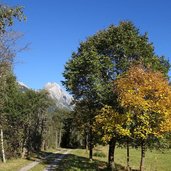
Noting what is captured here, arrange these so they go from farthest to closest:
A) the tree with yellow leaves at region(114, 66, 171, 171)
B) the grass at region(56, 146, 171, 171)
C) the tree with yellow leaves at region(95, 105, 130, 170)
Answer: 1. the grass at region(56, 146, 171, 171)
2. the tree with yellow leaves at region(95, 105, 130, 170)
3. the tree with yellow leaves at region(114, 66, 171, 171)

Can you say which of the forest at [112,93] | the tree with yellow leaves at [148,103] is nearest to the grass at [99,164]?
the forest at [112,93]

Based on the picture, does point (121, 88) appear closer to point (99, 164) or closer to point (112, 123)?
point (112, 123)

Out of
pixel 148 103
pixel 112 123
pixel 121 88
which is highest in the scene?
pixel 121 88

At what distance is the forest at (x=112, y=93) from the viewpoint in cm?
2747

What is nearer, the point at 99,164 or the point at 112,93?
the point at 112,93

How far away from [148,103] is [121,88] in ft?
7.81

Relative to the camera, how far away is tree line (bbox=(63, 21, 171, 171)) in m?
27.6

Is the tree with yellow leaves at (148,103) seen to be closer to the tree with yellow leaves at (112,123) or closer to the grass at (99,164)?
the tree with yellow leaves at (112,123)

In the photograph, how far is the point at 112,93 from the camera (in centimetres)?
3528

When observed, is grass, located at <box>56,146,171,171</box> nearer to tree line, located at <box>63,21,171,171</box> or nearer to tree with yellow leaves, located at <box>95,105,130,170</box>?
tree line, located at <box>63,21,171,171</box>

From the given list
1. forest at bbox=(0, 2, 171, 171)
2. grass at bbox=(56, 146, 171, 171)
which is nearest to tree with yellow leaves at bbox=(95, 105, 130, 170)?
forest at bbox=(0, 2, 171, 171)

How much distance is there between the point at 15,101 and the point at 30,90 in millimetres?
9967

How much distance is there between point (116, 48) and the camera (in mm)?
37719

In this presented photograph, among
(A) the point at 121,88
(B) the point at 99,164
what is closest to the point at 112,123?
(A) the point at 121,88
